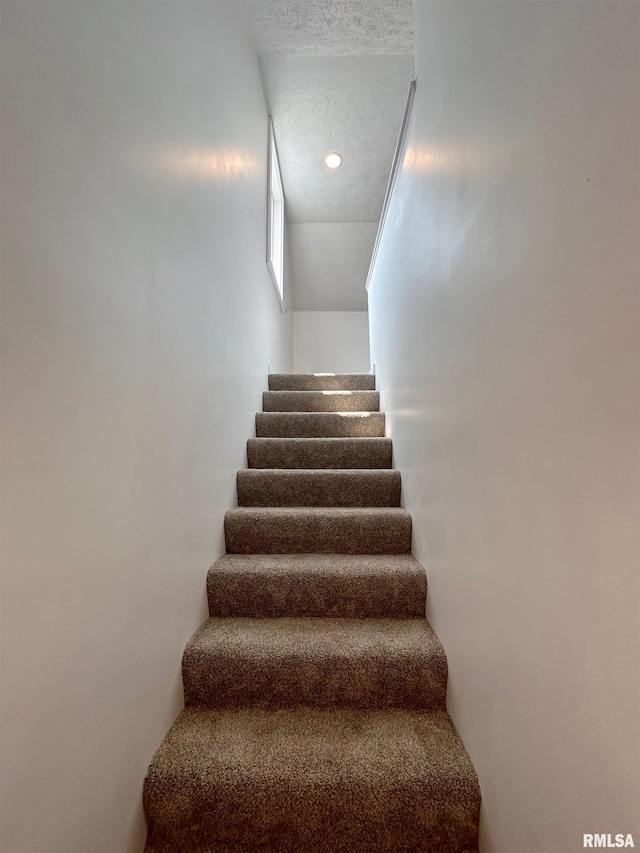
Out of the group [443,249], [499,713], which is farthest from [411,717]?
[443,249]

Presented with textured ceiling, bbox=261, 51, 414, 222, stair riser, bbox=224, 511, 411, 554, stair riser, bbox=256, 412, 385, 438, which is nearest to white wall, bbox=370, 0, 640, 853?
stair riser, bbox=224, 511, 411, 554

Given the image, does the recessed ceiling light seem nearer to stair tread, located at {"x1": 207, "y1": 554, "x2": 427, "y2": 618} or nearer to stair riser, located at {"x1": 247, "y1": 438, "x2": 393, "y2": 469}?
stair riser, located at {"x1": 247, "y1": 438, "x2": 393, "y2": 469}

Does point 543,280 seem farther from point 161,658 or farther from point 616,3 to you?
point 161,658

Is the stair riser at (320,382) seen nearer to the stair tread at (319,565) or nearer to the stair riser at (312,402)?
the stair riser at (312,402)

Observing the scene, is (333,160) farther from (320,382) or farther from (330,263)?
(320,382)

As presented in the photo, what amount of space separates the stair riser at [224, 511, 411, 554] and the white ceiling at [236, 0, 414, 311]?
9.12 feet

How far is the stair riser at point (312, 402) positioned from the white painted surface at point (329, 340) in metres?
2.79

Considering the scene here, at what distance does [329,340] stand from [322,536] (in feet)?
13.9

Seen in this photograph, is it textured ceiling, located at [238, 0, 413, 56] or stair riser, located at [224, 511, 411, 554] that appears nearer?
stair riser, located at [224, 511, 411, 554]

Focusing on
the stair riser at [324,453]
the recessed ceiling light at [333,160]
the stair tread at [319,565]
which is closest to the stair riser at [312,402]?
the stair riser at [324,453]

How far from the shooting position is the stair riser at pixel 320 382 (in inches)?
121

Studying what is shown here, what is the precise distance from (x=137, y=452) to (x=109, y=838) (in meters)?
0.79

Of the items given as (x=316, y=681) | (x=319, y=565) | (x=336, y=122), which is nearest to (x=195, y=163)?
(x=319, y=565)

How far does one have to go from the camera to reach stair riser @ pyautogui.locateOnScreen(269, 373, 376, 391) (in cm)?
307
